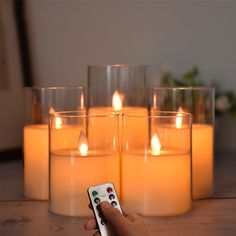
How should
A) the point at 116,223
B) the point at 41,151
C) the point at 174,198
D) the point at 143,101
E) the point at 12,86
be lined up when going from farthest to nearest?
the point at 12,86 < the point at 143,101 < the point at 41,151 < the point at 174,198 < the point at 116,223

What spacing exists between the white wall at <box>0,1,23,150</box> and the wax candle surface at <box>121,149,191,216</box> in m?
0.58

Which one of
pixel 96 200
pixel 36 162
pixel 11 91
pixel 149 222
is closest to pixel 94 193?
pixel 96 200

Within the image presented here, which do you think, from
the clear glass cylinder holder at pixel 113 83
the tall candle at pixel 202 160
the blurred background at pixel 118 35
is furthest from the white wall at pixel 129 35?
the tall candle at pixel 202 160

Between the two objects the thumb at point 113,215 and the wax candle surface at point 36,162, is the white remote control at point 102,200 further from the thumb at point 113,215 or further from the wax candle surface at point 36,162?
the wax candle surface at point 36,162

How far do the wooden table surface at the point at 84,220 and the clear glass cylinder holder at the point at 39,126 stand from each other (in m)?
0.03

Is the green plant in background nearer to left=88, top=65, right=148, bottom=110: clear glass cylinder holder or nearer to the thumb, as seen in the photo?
left=88, top=65, right=148, bottom=110: clear glass cylinder holder

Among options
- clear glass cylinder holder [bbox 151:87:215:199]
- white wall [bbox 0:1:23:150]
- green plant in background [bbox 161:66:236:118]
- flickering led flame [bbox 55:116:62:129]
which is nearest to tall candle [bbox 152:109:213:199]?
clear glass cylinder holder [bbox 151:87:215:199]

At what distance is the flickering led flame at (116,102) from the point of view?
100 centimetres

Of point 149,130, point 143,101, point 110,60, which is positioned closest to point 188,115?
point 149,130

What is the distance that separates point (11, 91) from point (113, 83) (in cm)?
42

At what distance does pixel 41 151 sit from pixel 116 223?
0.32 m

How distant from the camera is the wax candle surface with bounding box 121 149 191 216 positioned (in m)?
0.81

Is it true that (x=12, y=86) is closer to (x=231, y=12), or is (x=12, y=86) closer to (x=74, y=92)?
(x=74, y=92)

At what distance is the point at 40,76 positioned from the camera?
1.39 metres
